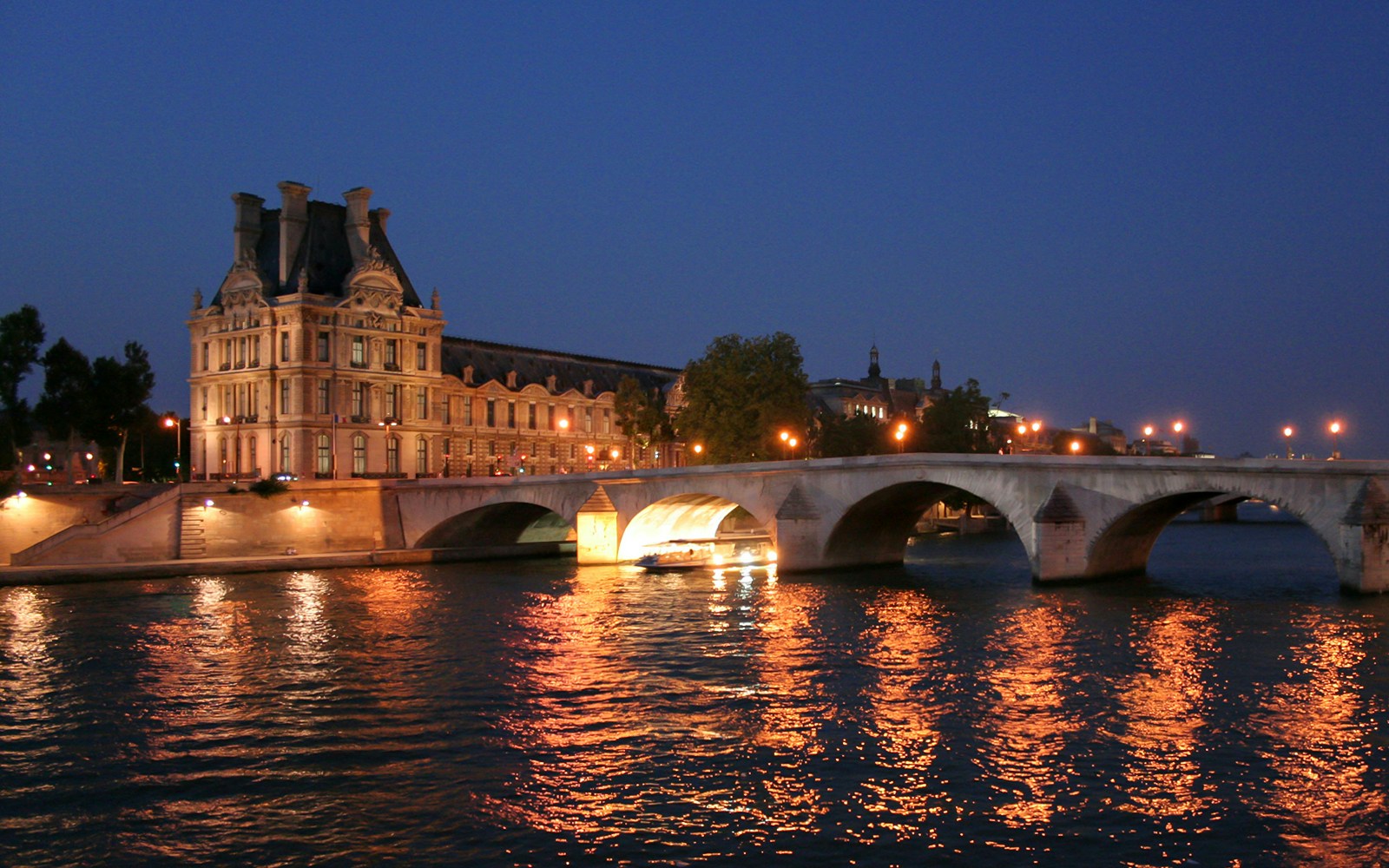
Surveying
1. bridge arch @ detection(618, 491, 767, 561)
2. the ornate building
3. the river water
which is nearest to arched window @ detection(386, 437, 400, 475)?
the ornate building

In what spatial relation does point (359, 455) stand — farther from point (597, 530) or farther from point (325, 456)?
point (597, 530)

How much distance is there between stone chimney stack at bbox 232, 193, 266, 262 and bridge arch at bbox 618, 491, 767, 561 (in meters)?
34.8

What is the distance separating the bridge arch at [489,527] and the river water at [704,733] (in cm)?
2478

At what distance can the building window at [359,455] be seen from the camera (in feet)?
254

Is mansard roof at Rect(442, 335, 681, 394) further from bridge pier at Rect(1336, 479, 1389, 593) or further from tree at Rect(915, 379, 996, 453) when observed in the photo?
bridge pier at Rect(1336, 479, 1389, 593)

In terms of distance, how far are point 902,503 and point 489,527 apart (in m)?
25.6

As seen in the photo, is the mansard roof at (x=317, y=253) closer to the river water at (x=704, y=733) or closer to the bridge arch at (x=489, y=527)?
the bridge arch at (x=489, y=527)

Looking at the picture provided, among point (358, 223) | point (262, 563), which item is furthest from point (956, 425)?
point (262, 563)

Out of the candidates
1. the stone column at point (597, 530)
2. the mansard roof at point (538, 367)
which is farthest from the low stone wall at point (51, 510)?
the mansard roof at point (538, 367)

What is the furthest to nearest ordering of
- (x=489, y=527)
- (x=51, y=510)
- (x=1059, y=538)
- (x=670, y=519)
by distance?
(x=489, y=527), (x=670, y=519), (x=51, y=510), (x=1059, y=538)

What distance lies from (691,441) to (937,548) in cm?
1845

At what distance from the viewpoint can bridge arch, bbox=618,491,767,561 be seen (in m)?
60.8

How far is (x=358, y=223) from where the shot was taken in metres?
80.6

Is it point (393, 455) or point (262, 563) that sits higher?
point (393, 455)
